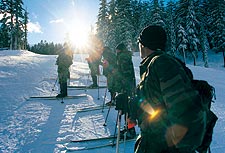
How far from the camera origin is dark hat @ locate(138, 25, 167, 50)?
2.36m

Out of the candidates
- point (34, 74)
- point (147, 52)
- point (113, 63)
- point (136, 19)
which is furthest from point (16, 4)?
point (147, 52)

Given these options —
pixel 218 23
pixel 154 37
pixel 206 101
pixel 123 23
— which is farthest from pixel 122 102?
pixel 218 23

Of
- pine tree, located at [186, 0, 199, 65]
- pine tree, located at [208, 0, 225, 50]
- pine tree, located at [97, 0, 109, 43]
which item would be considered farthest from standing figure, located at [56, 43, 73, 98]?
pine tree, located at [97, 0, 109, 43]

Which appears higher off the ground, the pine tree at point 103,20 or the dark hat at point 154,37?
the pine tree at point 103,20

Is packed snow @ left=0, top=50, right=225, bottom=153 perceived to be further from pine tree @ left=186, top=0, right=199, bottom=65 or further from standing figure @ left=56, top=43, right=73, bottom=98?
pine tree @ left=186, top=0, right=199, bottom=65

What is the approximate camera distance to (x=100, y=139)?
5727 mm

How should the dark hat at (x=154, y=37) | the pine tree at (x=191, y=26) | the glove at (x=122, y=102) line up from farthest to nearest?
the pine tree at (x=191, y=26), the glove at (x=122, y=102), the dark hat at (x=154, y=37)

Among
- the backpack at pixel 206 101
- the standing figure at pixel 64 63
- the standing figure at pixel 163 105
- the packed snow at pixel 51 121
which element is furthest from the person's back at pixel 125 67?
the standing figure at pixel 64 63

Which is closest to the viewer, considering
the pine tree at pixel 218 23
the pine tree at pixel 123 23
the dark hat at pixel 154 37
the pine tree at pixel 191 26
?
the dark hat at pixel 154 37

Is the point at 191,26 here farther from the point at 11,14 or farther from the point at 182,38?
the point at 11,14

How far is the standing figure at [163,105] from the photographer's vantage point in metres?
1.92

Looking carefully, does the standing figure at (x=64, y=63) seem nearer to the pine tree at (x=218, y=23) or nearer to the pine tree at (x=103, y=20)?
the pine tree at (x=218, y=23)

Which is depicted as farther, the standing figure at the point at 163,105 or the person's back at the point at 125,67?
the person's back at the point at 125,67

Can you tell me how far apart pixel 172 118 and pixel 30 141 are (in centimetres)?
463
